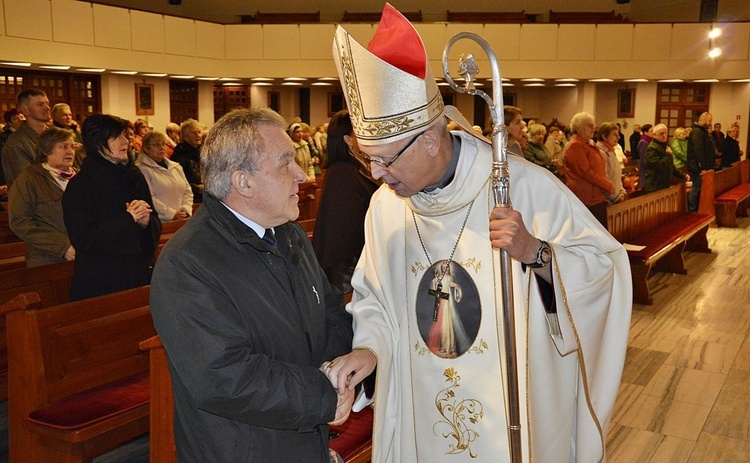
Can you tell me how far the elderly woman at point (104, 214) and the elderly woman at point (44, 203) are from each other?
75 centimetres

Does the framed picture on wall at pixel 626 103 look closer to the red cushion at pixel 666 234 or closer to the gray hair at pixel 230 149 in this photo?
the red cushion at pixel 666 234

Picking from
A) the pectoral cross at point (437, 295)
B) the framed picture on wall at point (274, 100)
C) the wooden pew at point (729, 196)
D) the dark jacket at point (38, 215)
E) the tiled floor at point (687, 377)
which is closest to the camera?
the pectoral cross at point (437, 295)

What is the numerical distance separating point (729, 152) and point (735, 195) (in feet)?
11.5

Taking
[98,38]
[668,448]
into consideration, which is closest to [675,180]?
[668,448]

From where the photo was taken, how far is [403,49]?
2.02m

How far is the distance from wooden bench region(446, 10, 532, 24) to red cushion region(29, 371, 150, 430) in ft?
57.6

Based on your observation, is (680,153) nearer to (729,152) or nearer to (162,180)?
(729,152)

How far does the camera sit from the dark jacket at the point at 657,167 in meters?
8.77

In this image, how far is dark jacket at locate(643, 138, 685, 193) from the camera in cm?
877

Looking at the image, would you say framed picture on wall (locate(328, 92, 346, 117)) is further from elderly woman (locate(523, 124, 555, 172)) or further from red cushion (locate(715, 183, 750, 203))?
elderly woman (locate(523, 124, 555, 172))

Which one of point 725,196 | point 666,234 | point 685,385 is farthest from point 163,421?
point 725,196

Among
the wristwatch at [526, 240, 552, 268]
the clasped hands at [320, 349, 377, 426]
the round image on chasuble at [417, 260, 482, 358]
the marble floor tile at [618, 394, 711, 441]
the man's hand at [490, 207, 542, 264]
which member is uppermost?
the man's hand at [490, 207, 542, 264]

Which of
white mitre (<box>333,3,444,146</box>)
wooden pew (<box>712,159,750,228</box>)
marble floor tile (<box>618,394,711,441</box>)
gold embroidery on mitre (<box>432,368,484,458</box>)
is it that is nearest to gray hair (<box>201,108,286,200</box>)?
white mitre (<box>333,3,444,146</box>)

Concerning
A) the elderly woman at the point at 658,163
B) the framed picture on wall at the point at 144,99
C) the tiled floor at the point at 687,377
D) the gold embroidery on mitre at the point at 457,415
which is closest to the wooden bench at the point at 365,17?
the framed picture on wall at the point at 144,99
